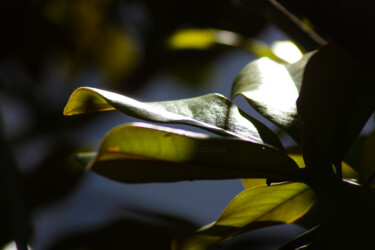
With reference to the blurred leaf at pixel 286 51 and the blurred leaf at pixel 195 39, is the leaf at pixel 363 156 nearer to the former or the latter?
the blurred leaf at pixel 286 51

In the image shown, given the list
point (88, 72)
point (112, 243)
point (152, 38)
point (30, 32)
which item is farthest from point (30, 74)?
point (112, 243)

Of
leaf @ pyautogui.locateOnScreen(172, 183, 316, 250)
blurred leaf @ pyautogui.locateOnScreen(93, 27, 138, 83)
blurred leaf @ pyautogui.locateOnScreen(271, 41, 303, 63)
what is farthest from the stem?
blurred leaf @ pyautogui.locateOnScreen(93, 27, 138, 83)

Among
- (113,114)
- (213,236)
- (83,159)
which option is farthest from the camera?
(113,114)

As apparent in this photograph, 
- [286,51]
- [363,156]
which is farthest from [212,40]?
[363,156]

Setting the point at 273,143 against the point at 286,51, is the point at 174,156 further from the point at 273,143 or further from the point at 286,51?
the point at 286,51

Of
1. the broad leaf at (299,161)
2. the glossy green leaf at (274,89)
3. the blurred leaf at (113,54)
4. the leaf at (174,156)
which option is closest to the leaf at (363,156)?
the broad leaf at (299,161)

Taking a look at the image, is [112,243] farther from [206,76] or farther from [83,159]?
[206,76]
